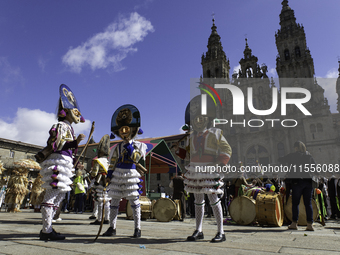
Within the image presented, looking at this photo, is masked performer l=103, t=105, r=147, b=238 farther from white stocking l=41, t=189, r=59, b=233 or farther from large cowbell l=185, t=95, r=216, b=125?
large cowbell l=185, t=95, r=216, b=125

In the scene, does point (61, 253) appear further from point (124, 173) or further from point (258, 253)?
point (258, 253)

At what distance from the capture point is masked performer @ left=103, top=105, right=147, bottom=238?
393 cm

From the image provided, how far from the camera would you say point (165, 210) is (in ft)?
25.1

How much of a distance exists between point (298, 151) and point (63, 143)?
5075mm

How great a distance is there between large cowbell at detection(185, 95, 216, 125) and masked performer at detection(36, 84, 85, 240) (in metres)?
1.91

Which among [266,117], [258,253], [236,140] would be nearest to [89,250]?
[258,253]

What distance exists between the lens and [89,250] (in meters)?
2.51

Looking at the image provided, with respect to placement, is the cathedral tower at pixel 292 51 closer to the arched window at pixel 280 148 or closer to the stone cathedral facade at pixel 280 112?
the stone cathedral facade at pixel 280 112

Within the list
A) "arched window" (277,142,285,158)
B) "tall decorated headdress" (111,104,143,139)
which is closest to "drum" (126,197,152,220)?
"tall decorated headdress" (111,104,143,139)

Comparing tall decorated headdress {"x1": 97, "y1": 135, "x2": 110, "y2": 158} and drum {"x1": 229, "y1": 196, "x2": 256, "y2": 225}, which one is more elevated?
tall decorated headdress {"x1": 97, "y1": 135, "x2": 110, "y2": 158}

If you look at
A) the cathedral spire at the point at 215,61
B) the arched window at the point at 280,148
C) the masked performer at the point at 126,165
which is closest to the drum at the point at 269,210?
the masked performer at the point at 126,165

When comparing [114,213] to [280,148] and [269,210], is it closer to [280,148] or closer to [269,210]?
[269,210]

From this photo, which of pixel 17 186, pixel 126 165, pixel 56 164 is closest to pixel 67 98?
pixel 56 164

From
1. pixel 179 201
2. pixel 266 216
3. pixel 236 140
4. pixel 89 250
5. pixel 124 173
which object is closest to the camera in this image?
pixel 89 250
